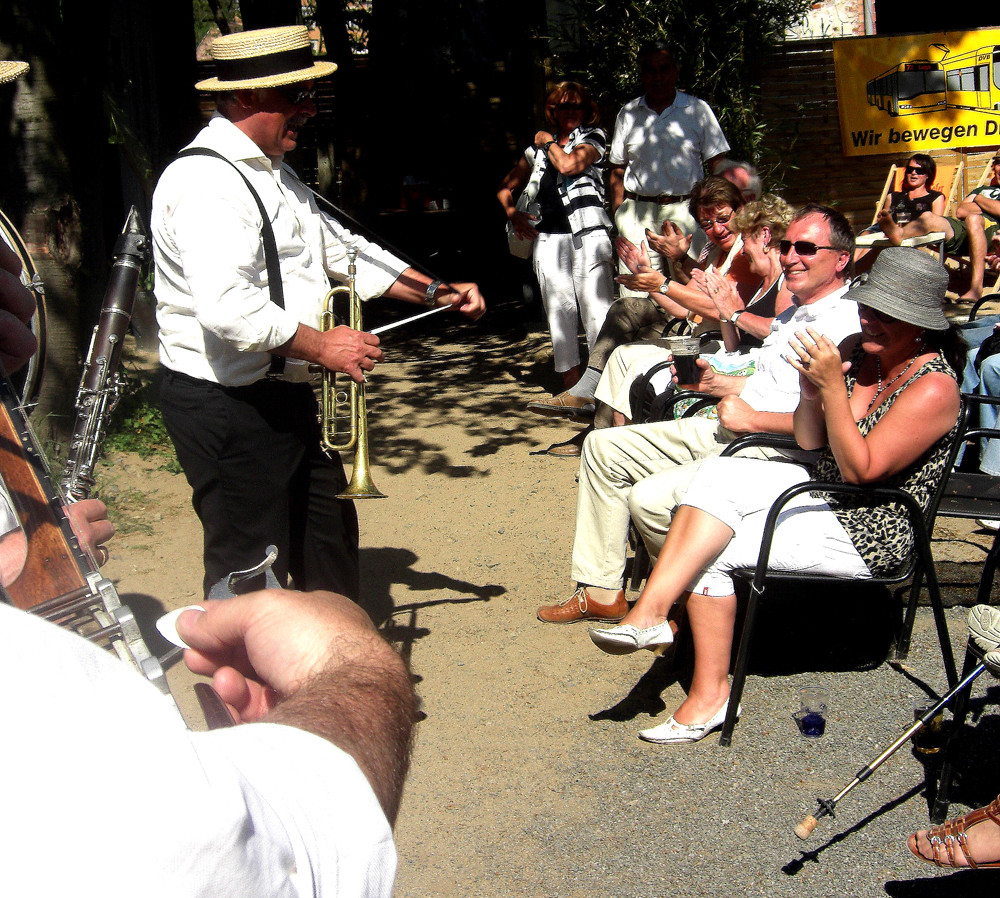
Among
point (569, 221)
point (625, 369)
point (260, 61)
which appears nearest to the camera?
point (260, 61)

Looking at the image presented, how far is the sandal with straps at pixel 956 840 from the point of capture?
241 cm

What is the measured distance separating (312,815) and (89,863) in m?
0.27

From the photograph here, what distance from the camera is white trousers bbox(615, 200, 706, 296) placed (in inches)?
261

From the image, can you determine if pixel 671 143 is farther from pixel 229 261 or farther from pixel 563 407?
pixel 229 261

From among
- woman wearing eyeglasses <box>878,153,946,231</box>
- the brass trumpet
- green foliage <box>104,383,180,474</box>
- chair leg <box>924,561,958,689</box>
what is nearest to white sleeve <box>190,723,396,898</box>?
the brass trumpet

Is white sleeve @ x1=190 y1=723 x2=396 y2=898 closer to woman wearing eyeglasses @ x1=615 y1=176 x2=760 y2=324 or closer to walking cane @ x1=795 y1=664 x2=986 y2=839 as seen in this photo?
walking cane @ x1=795 y1=664 x2=986 y2=839

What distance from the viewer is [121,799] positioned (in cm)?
76

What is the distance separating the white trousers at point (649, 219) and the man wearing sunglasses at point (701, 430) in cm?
264

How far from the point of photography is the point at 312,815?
96 cm

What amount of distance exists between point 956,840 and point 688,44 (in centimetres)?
677

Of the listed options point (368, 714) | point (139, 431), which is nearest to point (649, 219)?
point (139, 431)

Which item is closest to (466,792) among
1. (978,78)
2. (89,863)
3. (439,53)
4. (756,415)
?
(756,415)

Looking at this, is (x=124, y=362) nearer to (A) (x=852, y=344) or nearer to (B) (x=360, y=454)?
(B) (x=360, y=454)

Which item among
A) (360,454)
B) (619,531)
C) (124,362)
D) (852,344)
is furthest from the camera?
(124,362)
